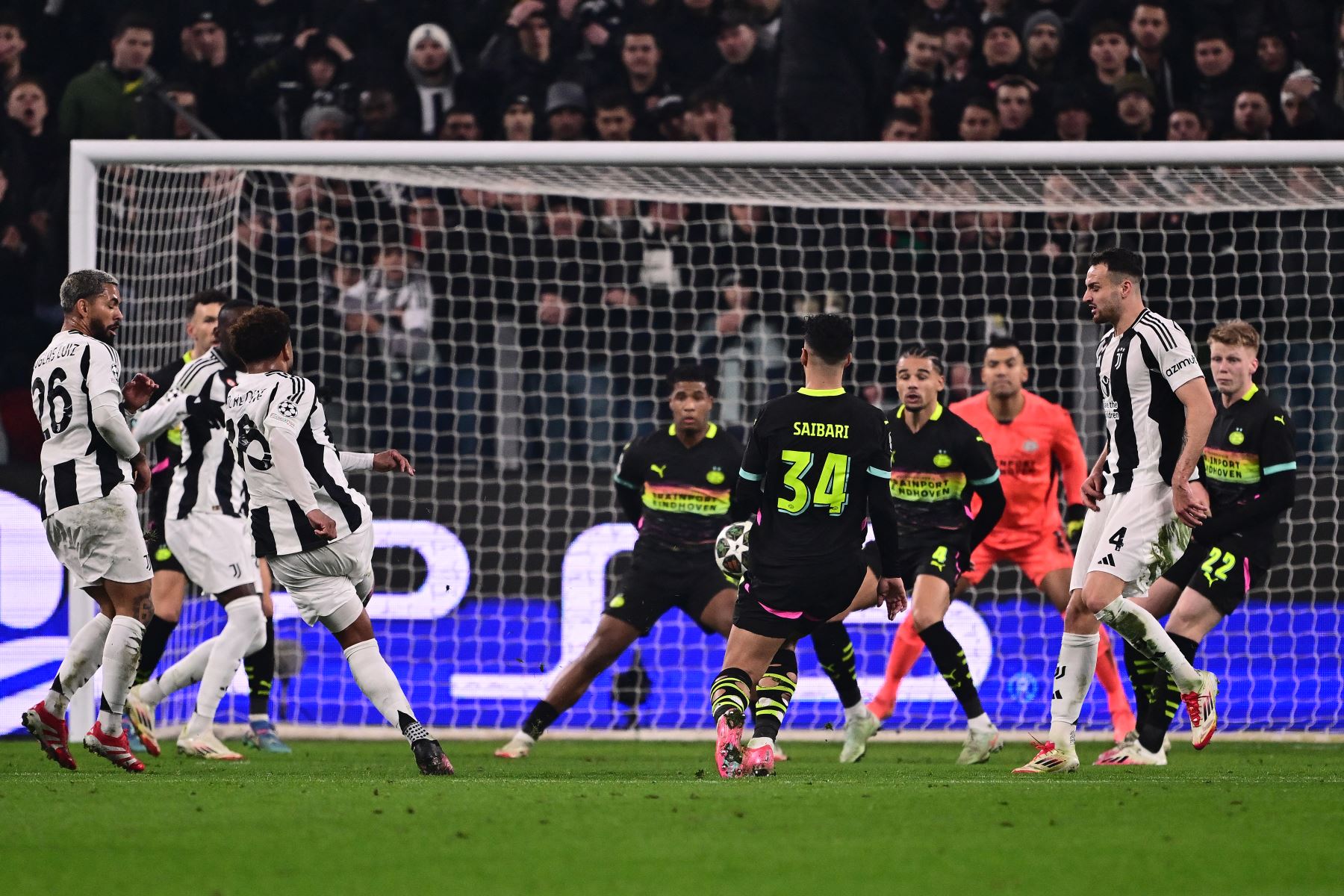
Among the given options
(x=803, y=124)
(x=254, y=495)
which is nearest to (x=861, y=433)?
(x=254, y=495)

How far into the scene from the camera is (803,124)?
12031 mm

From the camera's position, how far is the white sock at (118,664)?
24.6ft

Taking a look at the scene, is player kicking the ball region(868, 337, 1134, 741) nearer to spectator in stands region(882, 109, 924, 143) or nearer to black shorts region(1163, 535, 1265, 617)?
black shorts region(1163, 535, 1265, 617)

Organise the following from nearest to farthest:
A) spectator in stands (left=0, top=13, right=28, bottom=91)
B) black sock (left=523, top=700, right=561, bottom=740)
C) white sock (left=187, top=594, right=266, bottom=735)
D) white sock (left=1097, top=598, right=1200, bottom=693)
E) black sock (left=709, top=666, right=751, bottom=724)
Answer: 1. black sock (left=709, top=666, right=751, bottom=724)
2. white sock (left=1097, top=598, right=1200, bottom=693)
3. white sock (left=187, top=594, right=266, bottom=735)
4. black sock (left=523, top=700, right=561, bottom=740)
5. spectator in stands (left=0, top=13, right=28, bottom=91)

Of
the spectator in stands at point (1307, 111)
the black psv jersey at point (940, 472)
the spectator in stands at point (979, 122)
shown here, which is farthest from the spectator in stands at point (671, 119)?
the spectator in stands at point (1307, 111)

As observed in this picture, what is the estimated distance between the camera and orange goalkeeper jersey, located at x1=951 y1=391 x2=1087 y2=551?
379 inches

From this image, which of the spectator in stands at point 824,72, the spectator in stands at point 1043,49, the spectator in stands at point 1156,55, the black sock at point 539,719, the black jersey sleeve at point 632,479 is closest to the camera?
the black sock at point 539,719

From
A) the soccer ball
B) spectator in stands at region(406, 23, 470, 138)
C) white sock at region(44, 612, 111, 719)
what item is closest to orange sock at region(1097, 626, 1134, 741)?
the soccer ball

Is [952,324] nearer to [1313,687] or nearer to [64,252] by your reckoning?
[1313,687]

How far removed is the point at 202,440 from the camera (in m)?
8.73

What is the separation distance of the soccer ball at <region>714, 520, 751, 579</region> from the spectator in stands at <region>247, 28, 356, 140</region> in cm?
671

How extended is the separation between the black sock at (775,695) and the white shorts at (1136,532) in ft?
4.52

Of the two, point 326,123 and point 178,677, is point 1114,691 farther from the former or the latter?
point 326,123

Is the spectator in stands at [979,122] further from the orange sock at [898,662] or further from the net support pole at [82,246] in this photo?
the net support pole at [82,246]
